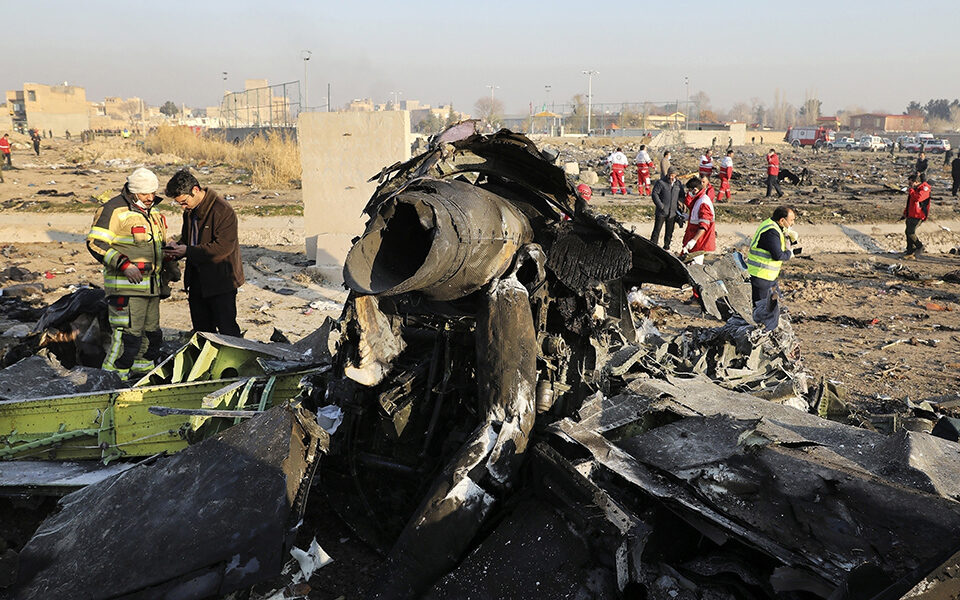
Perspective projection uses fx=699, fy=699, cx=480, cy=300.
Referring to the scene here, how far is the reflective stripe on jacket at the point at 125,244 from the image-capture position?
5121 mm

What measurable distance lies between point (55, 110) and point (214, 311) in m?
56.3

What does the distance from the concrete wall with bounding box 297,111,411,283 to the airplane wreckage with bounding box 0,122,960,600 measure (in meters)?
5.60

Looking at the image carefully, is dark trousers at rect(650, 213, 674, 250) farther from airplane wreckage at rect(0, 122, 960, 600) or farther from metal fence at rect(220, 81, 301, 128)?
metal fence at rect(220, 81, 301, 128)

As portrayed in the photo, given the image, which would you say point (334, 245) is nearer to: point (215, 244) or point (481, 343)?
point (215, 244)

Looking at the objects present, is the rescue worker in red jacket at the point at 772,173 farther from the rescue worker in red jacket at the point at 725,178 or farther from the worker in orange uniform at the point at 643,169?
the worker in orange uniform at the point at 643,169

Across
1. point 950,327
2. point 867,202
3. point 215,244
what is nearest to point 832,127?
point 867,202

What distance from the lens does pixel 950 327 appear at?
8188 mm

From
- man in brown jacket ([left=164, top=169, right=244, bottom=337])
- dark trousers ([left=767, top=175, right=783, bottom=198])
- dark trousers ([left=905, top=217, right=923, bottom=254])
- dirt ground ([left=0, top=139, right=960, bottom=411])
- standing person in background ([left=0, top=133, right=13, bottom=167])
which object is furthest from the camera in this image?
standing person in background ([left=0, top=133, right=13, bottom=167])

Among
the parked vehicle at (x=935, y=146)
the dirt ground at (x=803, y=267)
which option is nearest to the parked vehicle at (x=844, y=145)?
the parked vehicle at (x=935, y=146)

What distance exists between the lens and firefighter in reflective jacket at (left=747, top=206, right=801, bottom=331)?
6609 mm

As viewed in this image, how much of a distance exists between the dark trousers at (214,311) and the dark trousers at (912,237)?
38.4 feet

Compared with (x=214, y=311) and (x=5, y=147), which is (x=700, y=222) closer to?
(x=214, y=311)

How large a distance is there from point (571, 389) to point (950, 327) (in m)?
6.98

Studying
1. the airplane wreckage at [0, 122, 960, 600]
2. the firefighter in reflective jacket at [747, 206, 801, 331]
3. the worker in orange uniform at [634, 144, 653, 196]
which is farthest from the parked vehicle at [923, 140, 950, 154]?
the airplane wreckage at [0, 122, 960, 600]
